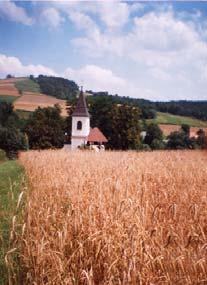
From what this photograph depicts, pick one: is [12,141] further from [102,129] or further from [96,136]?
[102,129]

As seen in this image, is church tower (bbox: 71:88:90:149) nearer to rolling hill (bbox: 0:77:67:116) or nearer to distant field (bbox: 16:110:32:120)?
rolling hill (bbox: 0:77:67:116)

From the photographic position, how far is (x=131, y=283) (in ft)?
7.64

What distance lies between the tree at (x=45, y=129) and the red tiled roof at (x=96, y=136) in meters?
3.44

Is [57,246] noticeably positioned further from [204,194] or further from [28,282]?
[204,194]

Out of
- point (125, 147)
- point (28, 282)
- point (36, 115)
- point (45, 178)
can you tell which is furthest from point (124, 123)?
point (28, 282)

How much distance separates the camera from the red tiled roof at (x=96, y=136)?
1776 inches

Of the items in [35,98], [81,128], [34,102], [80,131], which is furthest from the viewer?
[35,98]

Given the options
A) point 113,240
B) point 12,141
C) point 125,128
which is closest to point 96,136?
point 125,128

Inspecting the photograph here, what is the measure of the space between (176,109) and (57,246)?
52.5m

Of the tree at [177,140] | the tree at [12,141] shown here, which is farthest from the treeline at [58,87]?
the tree at [12,141]

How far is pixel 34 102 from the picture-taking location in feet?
176

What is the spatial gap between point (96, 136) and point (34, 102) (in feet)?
41.2

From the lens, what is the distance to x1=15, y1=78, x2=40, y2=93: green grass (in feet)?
192

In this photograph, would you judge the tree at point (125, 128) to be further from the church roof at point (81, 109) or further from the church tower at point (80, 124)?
the church roof at point (81, 109)
